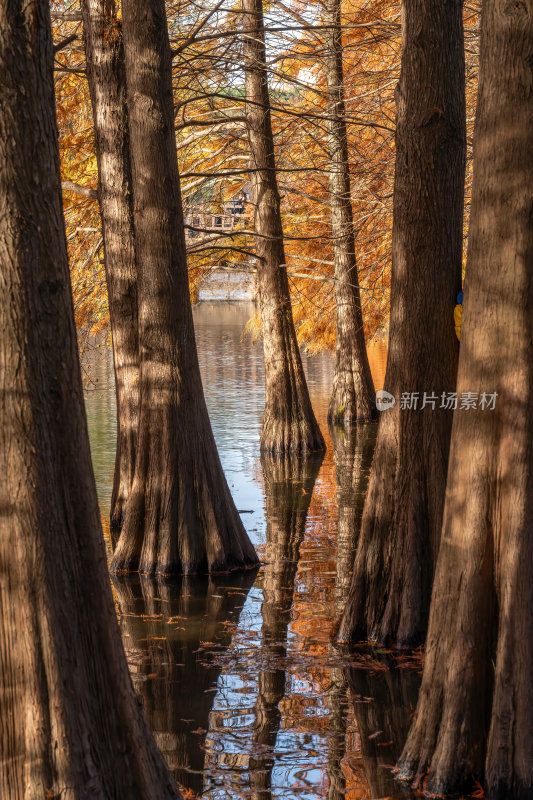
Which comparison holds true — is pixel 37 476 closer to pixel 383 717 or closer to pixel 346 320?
pixel 383 717

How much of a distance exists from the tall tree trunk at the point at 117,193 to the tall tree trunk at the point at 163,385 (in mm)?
964

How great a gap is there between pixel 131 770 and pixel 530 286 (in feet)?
8.55

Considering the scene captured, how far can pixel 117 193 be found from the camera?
1004 centimetres

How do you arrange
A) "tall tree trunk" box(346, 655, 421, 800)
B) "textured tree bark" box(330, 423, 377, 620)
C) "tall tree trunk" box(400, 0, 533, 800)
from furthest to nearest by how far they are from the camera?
"textured tree bark" box(330, 423, 377, 620) → "tall tree trunk" box(346, 655, 421, 800) → "tall tree trunk" box(400, 0, 533, 800)

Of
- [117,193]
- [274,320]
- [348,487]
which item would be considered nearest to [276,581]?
[117,193]

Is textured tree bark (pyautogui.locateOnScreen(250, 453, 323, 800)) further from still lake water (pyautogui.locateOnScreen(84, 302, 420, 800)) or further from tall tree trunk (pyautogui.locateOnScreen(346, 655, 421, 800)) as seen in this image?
tall tree trunk (pyautogui.locateOnScreen(346, 655, 421, 800))

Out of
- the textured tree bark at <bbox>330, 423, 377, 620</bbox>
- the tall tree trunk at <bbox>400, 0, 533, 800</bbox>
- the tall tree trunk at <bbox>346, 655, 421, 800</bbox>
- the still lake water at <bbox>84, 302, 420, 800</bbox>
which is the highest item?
the tall tree trunk at <bbox>400, 0, 533, 800</bbox>

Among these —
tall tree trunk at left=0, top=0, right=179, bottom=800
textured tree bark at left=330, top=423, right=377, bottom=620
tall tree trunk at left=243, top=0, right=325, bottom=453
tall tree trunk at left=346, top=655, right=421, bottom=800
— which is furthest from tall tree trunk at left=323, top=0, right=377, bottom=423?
tall tree trunk at left=0, top=0, right=179, bottom=800

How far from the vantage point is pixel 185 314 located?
9.16m

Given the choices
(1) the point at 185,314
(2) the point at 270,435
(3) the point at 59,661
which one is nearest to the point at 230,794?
(3) the point at 59,661

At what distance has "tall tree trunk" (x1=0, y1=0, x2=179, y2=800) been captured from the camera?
3480mm

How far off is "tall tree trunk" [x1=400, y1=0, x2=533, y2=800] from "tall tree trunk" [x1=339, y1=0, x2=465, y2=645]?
1.71m

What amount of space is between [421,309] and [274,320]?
9.68 meters

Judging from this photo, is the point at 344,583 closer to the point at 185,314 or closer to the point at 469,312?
the point at 185,314
